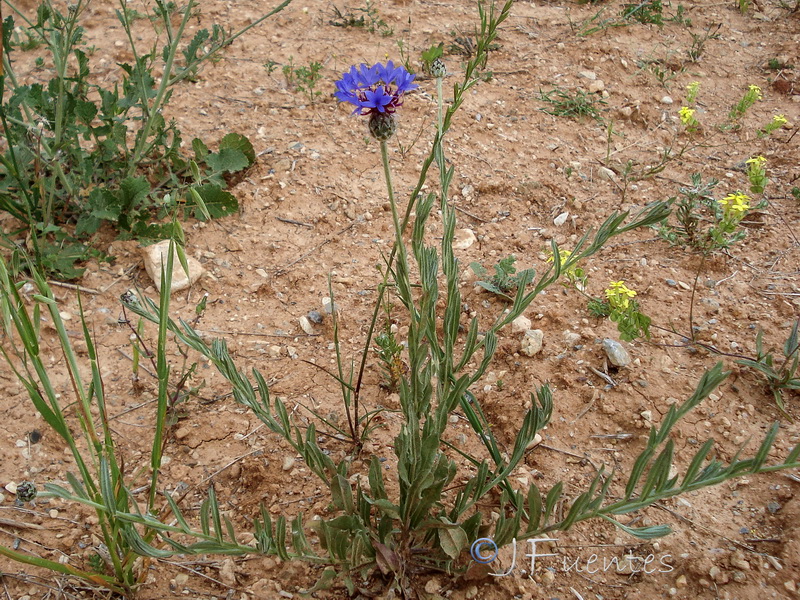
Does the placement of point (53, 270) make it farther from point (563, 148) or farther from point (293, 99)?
point (563, 148)

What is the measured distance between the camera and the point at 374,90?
1.42m

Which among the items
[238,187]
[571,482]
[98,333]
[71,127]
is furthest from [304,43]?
[571,482]

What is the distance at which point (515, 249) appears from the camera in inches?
109

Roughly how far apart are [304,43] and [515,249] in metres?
2.02

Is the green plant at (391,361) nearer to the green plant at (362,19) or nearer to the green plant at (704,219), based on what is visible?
the green plant at (704,219)

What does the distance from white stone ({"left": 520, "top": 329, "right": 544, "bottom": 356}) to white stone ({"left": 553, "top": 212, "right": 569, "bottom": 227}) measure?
707mm

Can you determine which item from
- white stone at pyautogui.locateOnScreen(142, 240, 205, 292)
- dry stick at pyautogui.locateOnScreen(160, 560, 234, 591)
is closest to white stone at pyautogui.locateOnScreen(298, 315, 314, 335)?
white stone at pyautogui.locateOnScreen(142, 240, 205, 292)

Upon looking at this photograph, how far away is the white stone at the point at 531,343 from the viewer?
229 centimetres

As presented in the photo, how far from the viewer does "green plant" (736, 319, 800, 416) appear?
2.07m

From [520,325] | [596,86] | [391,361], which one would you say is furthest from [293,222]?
[596,86]

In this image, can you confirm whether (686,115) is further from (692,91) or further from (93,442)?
(93,442)

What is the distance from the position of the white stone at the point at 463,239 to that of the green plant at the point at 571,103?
1.03 meters

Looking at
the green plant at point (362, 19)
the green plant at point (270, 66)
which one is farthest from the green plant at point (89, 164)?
the green plant at point (362, 19)

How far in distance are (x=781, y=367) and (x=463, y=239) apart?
1240 millimetres
